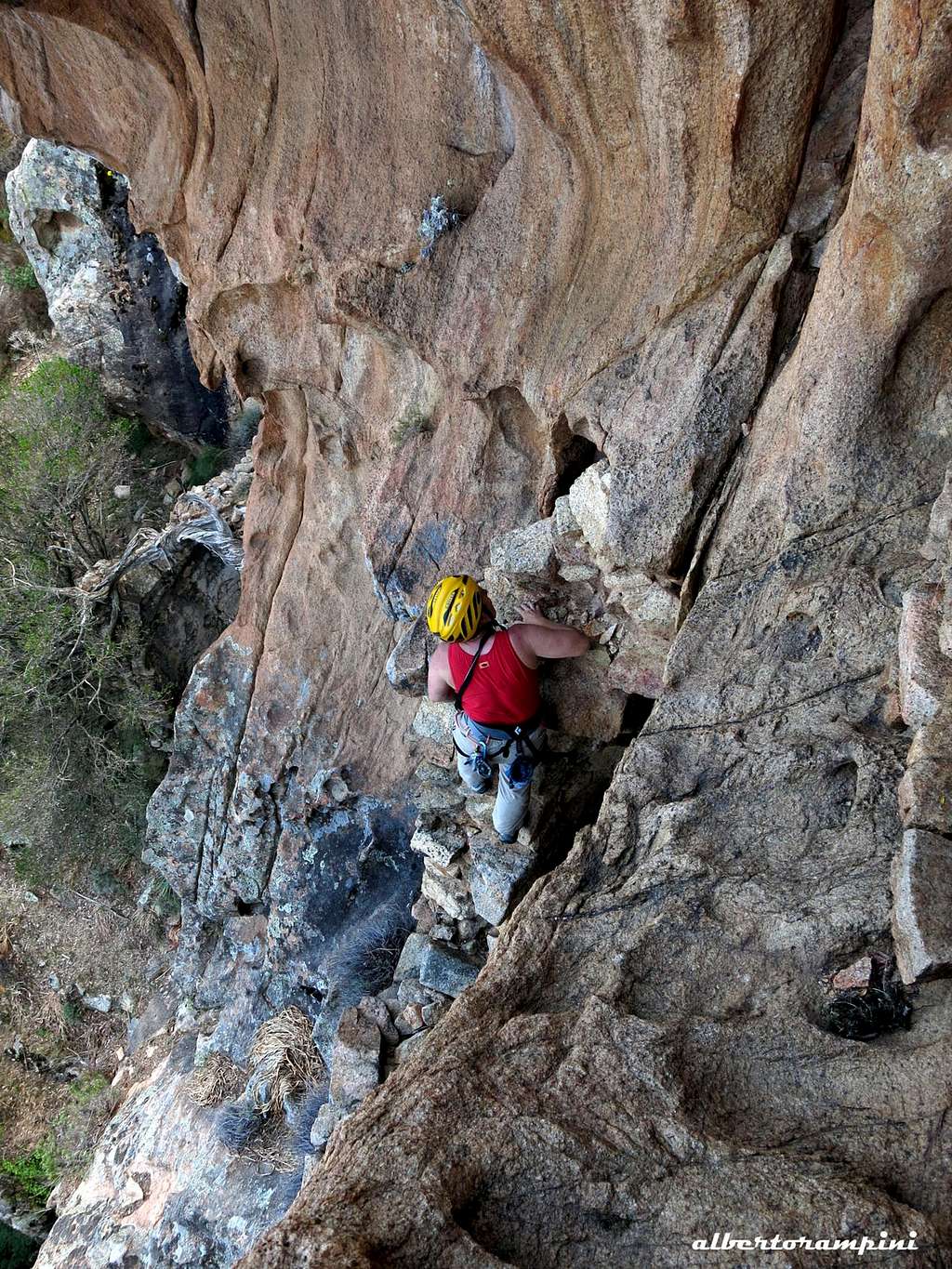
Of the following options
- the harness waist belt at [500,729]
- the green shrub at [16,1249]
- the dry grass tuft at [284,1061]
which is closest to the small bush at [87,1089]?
the green shrub at [16,1249]

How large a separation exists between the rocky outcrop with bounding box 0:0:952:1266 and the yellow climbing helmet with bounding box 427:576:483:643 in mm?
613

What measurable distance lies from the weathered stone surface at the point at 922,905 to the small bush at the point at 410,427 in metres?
5.68

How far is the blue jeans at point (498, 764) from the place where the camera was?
661 centimetres

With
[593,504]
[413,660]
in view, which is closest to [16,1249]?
[413,660]

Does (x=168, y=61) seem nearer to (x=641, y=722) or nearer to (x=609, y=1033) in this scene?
(x=641, y=722)

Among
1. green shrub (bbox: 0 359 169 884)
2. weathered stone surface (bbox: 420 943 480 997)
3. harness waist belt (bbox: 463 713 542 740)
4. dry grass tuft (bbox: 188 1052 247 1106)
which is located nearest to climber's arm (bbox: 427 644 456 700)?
harness waist belt (bbox: 463 713 542 740)

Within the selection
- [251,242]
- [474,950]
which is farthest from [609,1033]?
[251,242]

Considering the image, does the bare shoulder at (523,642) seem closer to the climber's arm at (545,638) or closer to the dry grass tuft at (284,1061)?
the climber's arm at (545,638)

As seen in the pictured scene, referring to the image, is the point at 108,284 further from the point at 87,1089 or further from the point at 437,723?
the point at 87,1089

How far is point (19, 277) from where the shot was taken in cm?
2011

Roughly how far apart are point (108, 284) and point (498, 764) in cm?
1274

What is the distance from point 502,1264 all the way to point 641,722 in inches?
181

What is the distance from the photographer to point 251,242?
8164 mm

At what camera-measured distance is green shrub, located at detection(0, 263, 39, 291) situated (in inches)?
790
